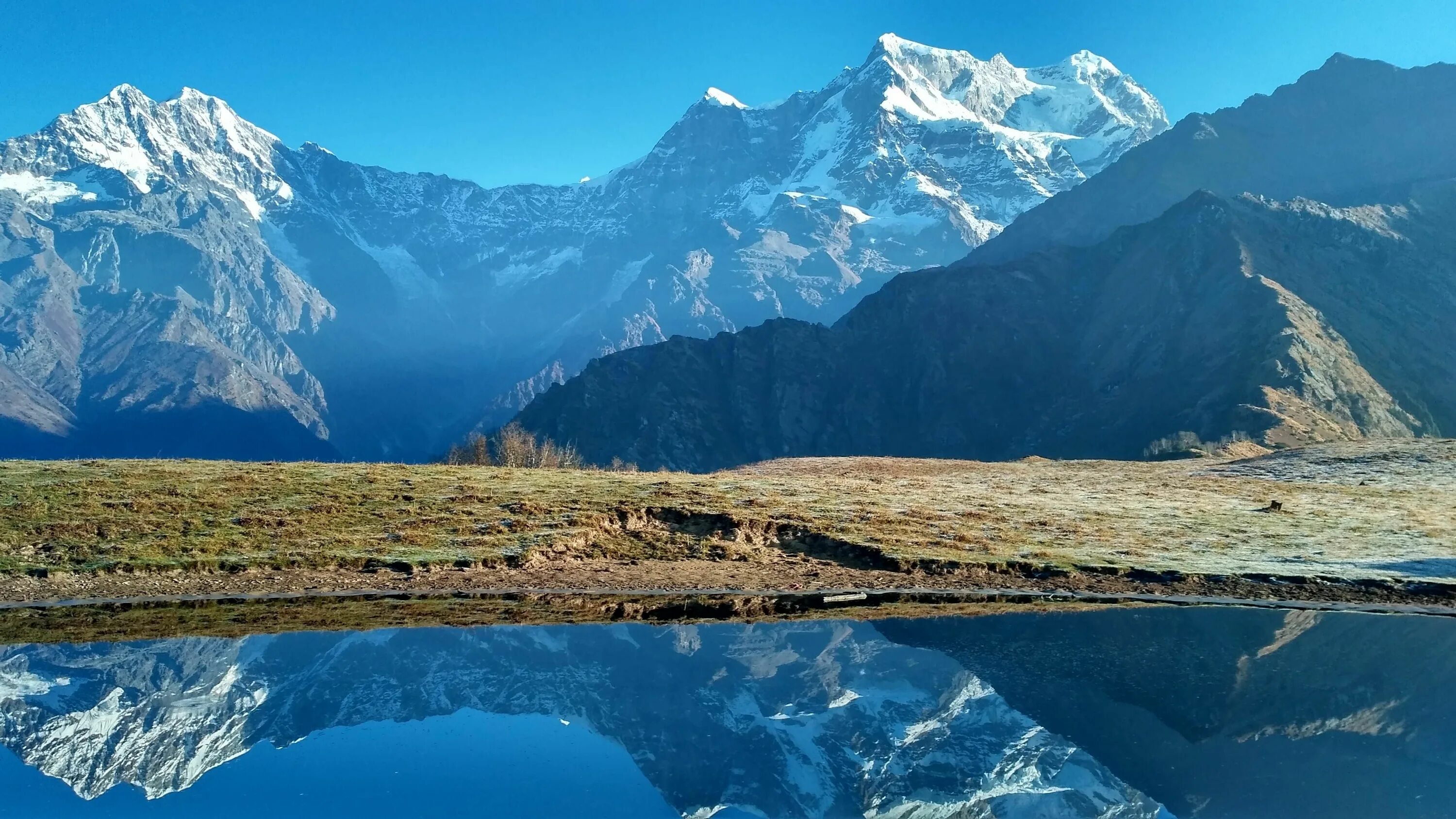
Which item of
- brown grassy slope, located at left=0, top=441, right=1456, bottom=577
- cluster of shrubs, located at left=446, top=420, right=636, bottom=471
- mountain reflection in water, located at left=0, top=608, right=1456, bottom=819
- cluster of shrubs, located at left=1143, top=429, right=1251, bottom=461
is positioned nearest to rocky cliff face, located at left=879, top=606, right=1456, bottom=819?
mountain reflection in water, located at left=0, top=608, right=1456, bottom=819

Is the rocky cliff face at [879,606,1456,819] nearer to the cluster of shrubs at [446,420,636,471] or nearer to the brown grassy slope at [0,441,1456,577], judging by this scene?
the brown grassy slope at [0,441,1456,577]

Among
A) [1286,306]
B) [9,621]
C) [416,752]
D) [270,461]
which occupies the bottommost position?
[416,752]

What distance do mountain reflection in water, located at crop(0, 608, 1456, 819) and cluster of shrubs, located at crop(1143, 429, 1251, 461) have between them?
90.5m

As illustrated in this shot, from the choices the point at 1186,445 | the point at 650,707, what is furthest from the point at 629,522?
the point at 1186,445

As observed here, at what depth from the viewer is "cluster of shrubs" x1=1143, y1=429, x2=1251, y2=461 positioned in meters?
117

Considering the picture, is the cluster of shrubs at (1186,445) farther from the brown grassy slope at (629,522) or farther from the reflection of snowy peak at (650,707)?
the reflection of snowy peak at (650,707)

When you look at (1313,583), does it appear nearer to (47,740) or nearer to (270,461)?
(47,740)

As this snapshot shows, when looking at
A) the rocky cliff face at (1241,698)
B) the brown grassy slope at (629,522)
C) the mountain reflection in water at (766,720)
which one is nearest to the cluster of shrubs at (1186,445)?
the brown grassy slope at (629,522)

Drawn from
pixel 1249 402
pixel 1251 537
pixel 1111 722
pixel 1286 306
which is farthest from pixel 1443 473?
pixel 1286 306

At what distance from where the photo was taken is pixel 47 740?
17.2 m

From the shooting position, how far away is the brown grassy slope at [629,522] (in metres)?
30.7

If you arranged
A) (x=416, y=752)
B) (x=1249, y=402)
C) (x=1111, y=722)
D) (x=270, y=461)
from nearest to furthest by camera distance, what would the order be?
(x=416, y=752) → (x=1111, y=722) → (x=270, y=461) → (x=1249, y=402)

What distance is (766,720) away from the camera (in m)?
18.5

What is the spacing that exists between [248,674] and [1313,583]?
29.2 meters
